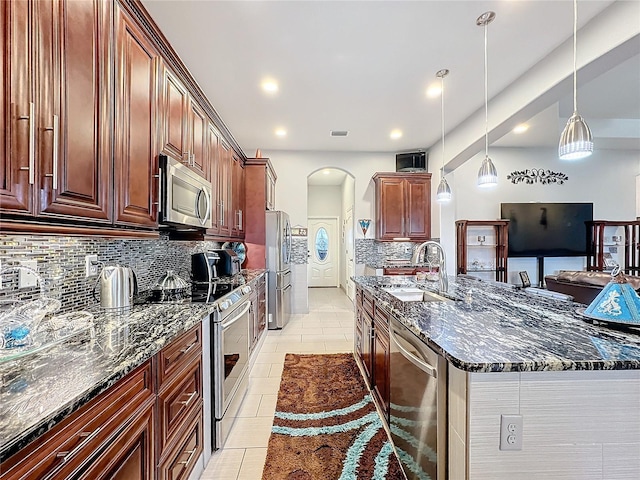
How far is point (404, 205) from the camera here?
5352mm

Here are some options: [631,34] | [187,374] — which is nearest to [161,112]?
[187,374]

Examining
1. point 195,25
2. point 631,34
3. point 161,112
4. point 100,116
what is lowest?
point 100,116

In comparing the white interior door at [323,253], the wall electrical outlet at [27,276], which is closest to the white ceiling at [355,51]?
the wall electrical outlet at [27,276]

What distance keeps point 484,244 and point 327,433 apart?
5188 millimetres

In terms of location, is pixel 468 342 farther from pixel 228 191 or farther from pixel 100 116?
pixel 228 191

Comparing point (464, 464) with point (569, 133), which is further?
point (569, 133)

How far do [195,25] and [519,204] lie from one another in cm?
616

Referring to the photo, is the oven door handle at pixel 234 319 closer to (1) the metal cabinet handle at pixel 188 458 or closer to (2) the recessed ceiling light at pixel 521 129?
(1) the metal cabinet handle at pixel 188 458

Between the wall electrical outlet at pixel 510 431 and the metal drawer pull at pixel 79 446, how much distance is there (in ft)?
4.05

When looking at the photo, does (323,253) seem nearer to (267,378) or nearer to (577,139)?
(267,378)

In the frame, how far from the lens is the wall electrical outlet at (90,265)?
5.41 feet

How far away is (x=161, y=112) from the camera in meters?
1.82

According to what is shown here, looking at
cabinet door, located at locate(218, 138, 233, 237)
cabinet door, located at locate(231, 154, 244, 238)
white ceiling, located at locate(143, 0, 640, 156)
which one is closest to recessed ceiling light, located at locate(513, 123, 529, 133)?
white ceiling, located at locate(143, 0, 640, 156)

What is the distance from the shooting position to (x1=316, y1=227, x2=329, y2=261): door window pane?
8766 mm
